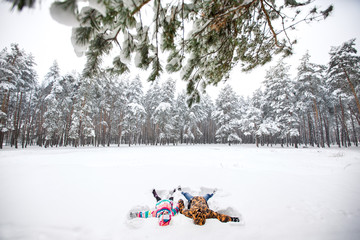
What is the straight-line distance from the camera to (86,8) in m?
0.99

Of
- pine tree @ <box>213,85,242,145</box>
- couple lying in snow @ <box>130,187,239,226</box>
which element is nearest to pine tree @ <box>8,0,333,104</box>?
couple lying in snow @ <box>130,187,239,226</box>

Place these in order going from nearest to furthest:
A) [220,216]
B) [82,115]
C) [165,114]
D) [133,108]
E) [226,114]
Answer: [220,216]
[82,115]
[133,108]
[165,114]
[226,114]

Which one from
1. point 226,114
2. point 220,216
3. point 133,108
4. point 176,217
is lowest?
point 176,217

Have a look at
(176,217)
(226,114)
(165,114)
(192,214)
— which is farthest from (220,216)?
(226,114)

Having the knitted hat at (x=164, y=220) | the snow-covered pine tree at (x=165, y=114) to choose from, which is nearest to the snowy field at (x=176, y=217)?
the knitted hat at (x=164, y=220)

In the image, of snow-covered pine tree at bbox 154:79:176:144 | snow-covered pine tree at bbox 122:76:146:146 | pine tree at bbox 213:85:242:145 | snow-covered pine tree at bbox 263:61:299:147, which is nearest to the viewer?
snow-covered pine tree at bbox 263:61:299:147

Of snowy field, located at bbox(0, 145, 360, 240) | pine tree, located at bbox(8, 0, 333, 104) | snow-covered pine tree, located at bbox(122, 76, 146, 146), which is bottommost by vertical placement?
snowy field, located at bbox(0, 145, 360, 240)

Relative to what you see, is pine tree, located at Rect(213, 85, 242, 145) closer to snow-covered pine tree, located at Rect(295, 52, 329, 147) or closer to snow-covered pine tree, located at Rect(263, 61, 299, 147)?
snow-covered pine tree, located at Rect(263, 61, 299, 147)

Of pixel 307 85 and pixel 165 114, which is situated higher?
pixel 307 85

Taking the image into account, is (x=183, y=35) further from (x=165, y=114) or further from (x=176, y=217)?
(x=165, y=114)

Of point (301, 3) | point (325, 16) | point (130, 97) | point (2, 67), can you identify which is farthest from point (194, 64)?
point (130, 97)

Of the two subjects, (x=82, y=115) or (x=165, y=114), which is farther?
(x=165, y=114)

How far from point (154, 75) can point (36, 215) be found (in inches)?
111

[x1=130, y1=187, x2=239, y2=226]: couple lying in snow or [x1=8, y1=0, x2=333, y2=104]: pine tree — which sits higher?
[x1=8, y1=0, x2=333, y2=104]: pine tree
